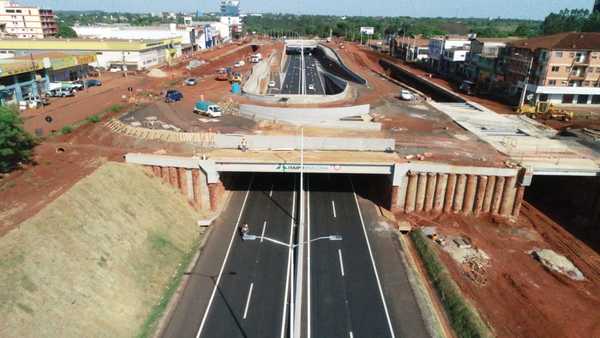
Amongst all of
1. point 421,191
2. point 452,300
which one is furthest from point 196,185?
point 452,300

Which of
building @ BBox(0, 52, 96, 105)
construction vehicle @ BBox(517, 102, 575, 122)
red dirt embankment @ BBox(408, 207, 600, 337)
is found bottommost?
red dirt embankment @ BBox(408, 207, 600, 337)

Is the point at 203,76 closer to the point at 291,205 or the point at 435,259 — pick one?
the point at 291,205

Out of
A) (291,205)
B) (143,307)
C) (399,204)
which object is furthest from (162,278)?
(399,204)

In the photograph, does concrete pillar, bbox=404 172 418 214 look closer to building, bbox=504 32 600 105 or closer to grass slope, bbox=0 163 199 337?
grass slope, bbox=0 163 199 337

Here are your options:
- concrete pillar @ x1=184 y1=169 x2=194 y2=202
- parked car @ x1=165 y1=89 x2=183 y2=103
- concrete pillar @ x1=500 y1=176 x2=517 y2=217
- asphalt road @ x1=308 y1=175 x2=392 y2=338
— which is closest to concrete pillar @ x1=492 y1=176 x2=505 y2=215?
concrete pillar @ x1=500 y1=176 x2=517 y2=217

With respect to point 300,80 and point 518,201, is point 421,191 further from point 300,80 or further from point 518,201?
point 300,80
